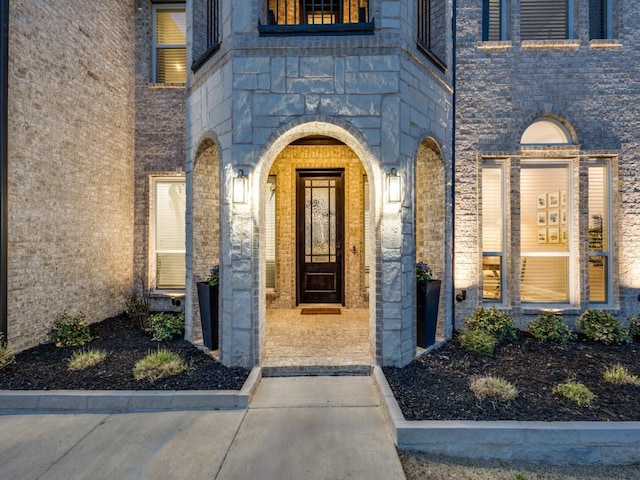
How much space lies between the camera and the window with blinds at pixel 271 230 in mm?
7145

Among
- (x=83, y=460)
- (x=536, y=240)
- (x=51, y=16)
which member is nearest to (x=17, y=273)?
(x=83, y=460)

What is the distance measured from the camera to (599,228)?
5875 mm

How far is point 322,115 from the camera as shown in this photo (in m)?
4.24

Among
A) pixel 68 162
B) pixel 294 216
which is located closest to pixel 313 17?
pixel 294 216

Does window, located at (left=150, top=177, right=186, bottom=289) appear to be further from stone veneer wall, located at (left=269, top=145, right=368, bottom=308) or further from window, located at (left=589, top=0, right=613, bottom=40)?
window, located at (left=589, top=0, right=613, bottom=40)

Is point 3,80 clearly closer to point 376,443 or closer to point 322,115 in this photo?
point 322,115

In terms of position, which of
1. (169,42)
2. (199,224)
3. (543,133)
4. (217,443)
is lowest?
(217,443)

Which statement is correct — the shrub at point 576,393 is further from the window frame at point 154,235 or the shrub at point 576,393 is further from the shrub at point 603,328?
the window frame at point 154,235

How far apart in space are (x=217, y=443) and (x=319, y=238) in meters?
4.73

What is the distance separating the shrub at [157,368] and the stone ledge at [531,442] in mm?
2597

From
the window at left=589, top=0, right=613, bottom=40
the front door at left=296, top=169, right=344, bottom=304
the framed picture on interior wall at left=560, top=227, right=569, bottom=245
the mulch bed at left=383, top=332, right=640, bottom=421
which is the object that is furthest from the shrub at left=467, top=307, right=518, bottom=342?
the window at left=589, top=0, right=613, bottom=40

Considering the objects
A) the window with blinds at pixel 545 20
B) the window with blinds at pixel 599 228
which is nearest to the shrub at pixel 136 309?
the window with blinds at pixel 599 228

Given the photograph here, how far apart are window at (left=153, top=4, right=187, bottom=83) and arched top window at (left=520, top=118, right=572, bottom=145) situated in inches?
266

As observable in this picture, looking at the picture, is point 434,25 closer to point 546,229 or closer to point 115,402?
point 546,229
